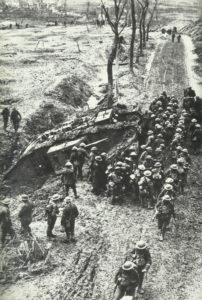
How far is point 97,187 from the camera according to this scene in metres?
15.2

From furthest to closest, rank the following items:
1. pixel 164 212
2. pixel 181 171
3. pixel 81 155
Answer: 1. pixel 81 155
2. pixel 181 171
3. pixel 164 212

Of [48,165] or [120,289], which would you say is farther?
[48,165]

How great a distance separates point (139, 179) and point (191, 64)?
27081mm

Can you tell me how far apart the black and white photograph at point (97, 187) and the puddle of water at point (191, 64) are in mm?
319

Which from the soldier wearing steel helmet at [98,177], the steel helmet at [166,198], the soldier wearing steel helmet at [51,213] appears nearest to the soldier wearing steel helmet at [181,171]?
A: the steel helmet at [166,198]

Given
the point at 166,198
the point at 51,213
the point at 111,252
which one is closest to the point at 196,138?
the point at 166,198

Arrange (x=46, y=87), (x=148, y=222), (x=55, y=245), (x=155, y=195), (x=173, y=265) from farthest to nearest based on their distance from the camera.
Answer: (x=46, y=87)
(x=155, y=195)
(x=148, y=222)
(x=55, y=245)
(x=173, y=265)

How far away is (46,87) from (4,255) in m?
17.1

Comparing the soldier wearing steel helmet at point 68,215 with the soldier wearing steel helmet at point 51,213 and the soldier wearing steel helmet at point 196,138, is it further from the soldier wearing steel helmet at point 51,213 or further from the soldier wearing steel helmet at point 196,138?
the soldier wearing steel helmet at point 196,138

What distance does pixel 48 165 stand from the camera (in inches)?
707

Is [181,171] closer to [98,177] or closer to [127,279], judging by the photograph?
[98,177]

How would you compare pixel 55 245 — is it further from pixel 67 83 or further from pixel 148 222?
pixel 67 83

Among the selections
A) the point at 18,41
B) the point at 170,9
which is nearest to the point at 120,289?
the point at 18,41

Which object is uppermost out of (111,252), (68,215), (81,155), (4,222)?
(81,155)
